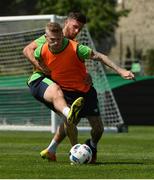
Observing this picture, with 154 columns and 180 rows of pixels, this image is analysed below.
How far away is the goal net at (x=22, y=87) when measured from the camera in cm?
2445

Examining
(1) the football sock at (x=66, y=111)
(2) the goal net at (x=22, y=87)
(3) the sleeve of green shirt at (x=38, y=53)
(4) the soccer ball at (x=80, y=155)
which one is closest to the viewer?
(1) the football sock at (x=66, y=111)

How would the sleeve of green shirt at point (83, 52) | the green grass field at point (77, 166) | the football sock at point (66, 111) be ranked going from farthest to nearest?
1. the sleeve of green shirt at point (83, 52)
2. the football sock at point (66, 111)
3. the green grass field at point (77, 166)

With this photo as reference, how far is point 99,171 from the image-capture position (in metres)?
11.0

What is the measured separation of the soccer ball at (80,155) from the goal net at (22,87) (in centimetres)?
1208

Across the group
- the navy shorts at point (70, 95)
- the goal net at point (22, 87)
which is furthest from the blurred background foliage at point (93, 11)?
the navy shorts at point (70, 95)

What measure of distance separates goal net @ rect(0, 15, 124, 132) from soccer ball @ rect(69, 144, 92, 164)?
39.6ft

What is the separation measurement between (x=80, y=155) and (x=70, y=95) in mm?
873

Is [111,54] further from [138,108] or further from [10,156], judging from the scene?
[10,156]

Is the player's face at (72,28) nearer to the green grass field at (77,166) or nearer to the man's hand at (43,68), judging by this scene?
the man's hand at (43,68)

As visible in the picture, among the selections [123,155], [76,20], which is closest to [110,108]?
[123,155]

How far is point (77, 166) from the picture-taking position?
1174cm

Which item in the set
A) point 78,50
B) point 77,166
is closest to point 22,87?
point 78,50

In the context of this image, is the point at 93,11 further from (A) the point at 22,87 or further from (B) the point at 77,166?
(B) the point at 77,166

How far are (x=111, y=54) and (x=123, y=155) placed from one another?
5131 centimetres
